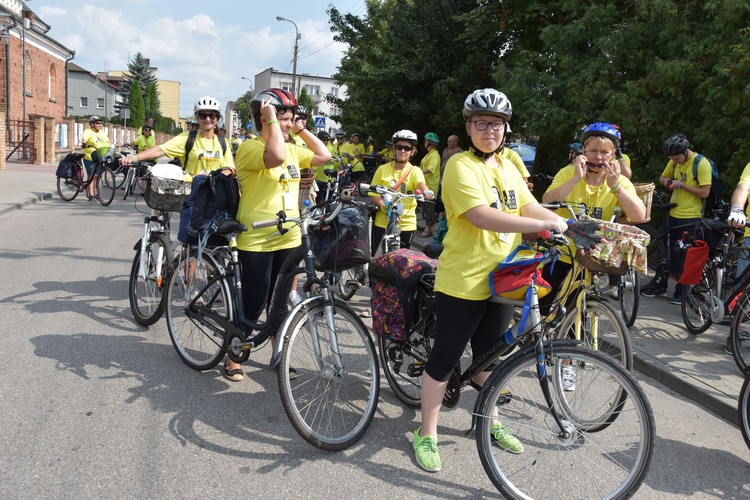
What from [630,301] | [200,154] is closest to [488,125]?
[630,301]

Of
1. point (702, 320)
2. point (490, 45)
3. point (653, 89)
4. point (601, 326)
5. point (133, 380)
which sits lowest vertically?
point (133, 380)

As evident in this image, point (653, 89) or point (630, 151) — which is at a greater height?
point (653, 89)

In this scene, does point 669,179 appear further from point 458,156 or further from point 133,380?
point 133,380

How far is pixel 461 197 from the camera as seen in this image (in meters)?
3.07

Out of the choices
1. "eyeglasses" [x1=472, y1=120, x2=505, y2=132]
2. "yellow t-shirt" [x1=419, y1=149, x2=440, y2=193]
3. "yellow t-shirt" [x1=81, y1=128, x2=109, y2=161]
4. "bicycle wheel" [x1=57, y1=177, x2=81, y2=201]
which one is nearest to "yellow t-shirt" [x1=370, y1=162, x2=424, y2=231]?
"eyeglasses" [x1=472, y1=120, x2=505, y2=132]

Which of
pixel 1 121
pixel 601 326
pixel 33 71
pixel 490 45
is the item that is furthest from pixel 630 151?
pixel 33 71

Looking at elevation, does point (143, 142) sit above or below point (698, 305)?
above

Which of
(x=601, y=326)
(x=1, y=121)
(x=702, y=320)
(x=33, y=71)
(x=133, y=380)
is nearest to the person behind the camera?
(x=601, y=326)

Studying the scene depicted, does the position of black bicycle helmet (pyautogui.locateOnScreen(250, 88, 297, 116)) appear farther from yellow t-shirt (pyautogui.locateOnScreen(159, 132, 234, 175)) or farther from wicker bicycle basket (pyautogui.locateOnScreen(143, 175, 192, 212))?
yellow t-shirt (pyautogui.locateOnScreen(159, 132, 234, 175))

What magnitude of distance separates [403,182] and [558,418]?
4.39m

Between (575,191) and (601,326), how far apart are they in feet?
4.30

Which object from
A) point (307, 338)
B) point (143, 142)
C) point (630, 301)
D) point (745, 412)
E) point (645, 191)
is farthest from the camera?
point (143, 142)

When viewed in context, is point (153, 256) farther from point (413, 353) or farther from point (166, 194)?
point (413, 353)

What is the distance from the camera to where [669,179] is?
7312 mm
